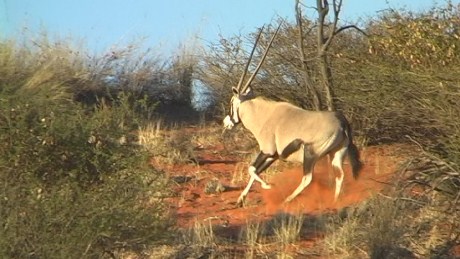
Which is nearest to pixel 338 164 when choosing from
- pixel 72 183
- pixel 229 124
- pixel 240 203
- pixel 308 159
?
pixel 308 159

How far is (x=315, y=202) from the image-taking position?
13.4 metres

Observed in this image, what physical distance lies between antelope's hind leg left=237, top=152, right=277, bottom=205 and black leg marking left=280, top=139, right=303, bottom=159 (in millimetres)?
189

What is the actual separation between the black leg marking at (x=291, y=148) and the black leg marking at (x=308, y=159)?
0.12 m

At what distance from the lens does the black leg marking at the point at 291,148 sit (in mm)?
13994

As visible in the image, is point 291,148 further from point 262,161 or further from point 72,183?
point 72,183

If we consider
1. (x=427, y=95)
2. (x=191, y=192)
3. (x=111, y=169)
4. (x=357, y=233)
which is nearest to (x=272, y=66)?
(x=191, y=192)

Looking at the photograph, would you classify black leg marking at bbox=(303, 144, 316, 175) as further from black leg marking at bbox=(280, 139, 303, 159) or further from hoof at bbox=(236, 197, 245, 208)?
hoof at bbox=(236, 197, 245, 208)

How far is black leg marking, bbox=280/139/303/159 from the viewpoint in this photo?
45.9ft

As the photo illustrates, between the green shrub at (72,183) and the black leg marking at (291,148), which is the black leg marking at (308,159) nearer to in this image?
the black leg marking at (291,148)

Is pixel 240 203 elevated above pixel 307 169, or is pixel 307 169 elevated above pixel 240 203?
pixel 307 169

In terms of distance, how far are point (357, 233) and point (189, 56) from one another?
11.8 meters

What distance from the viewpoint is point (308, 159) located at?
1373cm

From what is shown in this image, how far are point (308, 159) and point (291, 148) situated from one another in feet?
1.39

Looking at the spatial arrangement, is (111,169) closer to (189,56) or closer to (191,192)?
(191,192)
